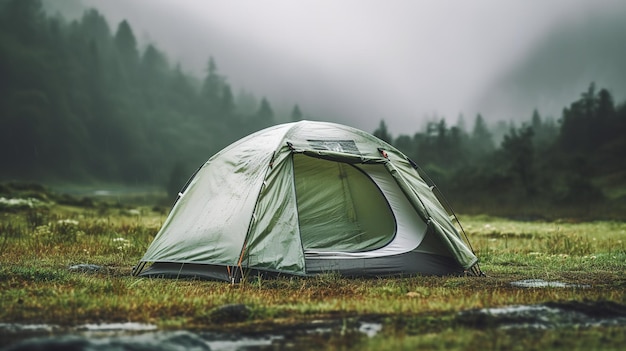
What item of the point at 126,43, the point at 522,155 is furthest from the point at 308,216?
the point at 126,43

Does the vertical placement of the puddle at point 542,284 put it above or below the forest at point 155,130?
below

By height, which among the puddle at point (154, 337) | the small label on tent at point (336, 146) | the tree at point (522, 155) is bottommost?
the puddle at point (154, 337)

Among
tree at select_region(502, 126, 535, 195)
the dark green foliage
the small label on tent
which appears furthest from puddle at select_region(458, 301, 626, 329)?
the dark green foliage

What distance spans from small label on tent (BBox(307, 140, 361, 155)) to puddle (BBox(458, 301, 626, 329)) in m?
4.59

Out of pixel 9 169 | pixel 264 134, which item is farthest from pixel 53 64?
pixel 264 134

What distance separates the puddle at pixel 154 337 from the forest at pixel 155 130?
46.9 metres

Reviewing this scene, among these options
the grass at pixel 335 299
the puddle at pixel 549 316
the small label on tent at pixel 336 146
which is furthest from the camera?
the small label on tent at pixel 336 146

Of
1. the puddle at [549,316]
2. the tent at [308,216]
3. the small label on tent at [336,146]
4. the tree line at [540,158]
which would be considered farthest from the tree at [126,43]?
the puddle at [549,316]

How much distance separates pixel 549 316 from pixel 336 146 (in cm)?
517

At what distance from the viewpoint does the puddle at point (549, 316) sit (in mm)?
6004

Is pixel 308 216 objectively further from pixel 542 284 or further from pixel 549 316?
pixel 549 316

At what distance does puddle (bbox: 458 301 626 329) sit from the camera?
19.7 ft

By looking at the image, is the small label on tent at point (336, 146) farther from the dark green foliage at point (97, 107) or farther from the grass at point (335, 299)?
the dark green foliage at point (97, 107)

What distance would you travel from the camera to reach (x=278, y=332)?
5.78 m
